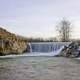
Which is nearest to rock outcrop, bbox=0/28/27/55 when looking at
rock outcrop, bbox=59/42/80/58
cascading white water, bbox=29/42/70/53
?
cascading white water, bbox=29/42/70/53

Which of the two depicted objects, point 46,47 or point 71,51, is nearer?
point 71,51

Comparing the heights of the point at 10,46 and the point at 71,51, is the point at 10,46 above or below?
above

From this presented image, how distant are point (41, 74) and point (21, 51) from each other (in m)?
17.6

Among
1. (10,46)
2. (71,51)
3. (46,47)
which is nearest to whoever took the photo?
(71,51)

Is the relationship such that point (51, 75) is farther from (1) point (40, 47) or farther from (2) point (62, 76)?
(1) point (40, 47)

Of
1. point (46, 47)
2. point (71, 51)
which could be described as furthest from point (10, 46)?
point (71, 51)

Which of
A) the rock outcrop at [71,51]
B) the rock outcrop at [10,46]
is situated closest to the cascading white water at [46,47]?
the rock outcrop at [10,46]

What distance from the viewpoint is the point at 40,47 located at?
3312cm

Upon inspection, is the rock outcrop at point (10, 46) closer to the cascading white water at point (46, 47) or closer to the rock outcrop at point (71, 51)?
the cascading white water at point (46, 47)

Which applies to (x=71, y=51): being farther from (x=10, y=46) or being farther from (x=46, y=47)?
(x=10, y=46)

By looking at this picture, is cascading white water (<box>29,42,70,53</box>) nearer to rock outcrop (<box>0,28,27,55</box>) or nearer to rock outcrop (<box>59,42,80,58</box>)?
rock outcrop (<box>0,28,27,55</box>)

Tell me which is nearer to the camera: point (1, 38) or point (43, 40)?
point (1, 38)

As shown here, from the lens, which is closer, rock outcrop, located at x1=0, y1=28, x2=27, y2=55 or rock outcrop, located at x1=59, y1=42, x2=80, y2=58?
rock outcrop, located at x1=59, y1=42, x2=80, y2=58

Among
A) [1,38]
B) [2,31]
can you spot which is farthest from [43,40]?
[1,38]
